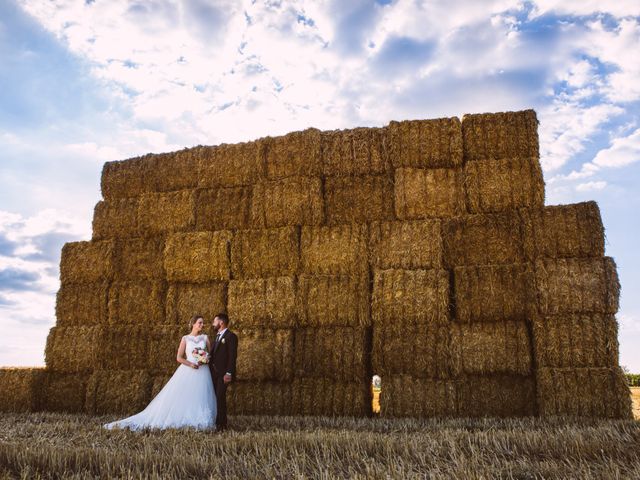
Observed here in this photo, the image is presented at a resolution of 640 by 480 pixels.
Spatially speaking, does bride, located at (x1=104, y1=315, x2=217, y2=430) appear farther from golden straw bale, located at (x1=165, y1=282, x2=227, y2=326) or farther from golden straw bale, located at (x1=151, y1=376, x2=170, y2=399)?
golden straw bale, located at (x1=151, y1=376, x2=170, y2=399)

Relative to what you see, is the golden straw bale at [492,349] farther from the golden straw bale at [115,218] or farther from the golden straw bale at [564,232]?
the golden straw bale at [115,218]

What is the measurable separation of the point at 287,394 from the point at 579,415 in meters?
4.98

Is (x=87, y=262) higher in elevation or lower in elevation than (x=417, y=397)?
higher

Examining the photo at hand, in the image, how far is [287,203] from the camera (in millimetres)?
12258

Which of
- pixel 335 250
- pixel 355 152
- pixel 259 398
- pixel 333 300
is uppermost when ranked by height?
pixel 355 152

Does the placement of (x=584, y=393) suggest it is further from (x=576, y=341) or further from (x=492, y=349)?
(x=492, y=349)

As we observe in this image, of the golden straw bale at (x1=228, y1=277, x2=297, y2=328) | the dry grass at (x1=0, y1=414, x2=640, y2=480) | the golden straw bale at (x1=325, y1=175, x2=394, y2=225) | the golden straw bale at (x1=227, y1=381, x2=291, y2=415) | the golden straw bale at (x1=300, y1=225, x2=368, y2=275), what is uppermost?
the golden straw bale at (x1=325, y1=175, x2=394, y2=225)

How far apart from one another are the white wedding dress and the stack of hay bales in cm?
198

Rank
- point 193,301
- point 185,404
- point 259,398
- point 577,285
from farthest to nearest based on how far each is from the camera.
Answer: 1. point 193,301
2. point 259,398
3. point 577,285
4. point 185,404

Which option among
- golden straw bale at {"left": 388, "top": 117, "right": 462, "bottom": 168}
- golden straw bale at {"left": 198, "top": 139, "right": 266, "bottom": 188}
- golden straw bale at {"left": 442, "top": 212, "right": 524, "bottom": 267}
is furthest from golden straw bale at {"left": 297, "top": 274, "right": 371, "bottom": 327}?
golden straw bale at {"left": 198, "top": 139, "right": 266, "bottom": 188}

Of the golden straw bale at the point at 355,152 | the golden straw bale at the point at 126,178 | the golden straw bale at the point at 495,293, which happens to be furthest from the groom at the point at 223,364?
the golden straw bale at the point at 126,178

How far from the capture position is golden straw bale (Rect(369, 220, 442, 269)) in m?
11.2

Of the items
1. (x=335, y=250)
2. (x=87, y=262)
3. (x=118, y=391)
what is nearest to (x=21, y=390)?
(x=118, y=391)

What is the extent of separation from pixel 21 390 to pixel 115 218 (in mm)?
4198
